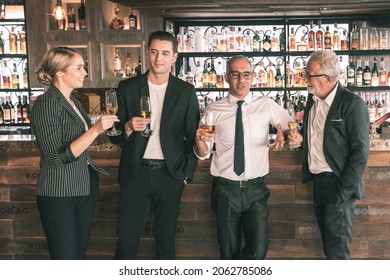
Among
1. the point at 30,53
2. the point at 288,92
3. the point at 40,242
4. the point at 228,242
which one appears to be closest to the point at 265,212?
the point at 228,242

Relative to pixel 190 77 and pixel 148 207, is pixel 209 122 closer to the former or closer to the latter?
pixel 148 207

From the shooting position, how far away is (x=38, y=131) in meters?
2.75

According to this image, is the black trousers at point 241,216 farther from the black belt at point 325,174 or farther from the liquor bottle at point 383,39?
the liquor bottle at point 383,39

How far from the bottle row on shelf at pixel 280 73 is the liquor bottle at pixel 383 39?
128mm

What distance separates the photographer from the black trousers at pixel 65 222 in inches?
109

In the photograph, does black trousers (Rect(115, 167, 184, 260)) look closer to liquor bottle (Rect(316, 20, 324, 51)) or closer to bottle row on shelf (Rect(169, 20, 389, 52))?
bottle row on shelf (Rect(169, 20, 389, 52))

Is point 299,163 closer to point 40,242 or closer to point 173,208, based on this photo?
point 173,208

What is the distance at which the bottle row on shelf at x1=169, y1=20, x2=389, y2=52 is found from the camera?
6195mm

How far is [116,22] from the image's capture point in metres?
6.09

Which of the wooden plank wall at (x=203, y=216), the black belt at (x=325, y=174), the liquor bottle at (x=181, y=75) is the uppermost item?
the liquor bottle at (x=181, y=75)

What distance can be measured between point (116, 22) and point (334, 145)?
3633 millimetres

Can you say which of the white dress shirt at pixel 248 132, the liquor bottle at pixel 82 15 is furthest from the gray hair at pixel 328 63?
the liquor bottle at pixel 82 15

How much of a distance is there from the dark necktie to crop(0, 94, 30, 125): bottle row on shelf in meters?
3.98

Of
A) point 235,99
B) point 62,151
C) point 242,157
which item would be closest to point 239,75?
point 235,99
